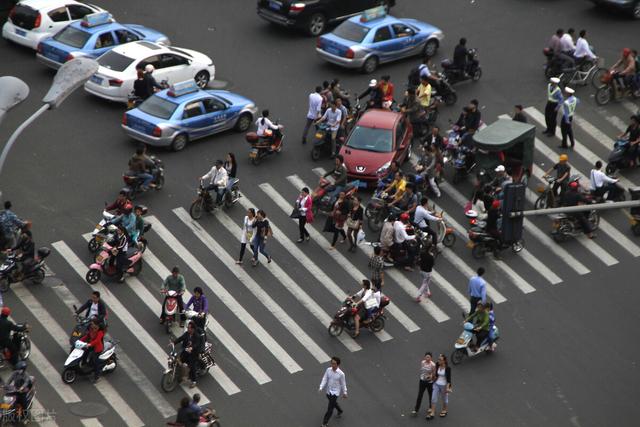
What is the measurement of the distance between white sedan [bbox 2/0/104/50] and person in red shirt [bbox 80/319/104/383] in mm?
15668

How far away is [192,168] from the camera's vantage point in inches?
1422

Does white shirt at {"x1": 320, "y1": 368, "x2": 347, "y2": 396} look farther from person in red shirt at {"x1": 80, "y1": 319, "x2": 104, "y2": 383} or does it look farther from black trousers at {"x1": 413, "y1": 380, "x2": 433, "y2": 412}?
person in red shirt at {"x1": 80, "y1": 319, "x2": 104, "y2": 383}

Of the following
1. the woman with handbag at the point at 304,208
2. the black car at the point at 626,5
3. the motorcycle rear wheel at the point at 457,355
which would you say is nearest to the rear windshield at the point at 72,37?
the woman with handbag at the point at 304,208

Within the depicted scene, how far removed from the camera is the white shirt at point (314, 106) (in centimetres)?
3716

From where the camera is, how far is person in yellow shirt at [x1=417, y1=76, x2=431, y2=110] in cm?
3800

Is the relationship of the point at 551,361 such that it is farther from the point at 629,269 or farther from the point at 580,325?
the point at 629,269

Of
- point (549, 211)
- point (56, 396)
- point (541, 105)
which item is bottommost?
point (56, 396)

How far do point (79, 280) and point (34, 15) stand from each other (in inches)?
507

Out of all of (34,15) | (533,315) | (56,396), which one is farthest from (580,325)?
(34,15)

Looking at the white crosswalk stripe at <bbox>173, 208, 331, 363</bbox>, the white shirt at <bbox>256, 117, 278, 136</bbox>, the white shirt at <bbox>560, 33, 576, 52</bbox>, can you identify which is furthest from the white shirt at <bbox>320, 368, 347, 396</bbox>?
the white shirt at <bbox>560, 33, 576, 52</bbox>

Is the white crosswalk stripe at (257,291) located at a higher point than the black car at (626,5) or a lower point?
lower

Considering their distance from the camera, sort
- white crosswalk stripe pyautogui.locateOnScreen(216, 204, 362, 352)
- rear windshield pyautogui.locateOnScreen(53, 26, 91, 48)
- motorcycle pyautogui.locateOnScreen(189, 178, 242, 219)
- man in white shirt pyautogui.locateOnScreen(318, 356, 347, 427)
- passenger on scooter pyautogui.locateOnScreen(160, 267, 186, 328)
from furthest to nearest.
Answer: rear windshield pyautogui.locateOnScreen(53, 26, 91, 48), motorcycle pyautogui.locateOnScreen(189, 178, 242, 219), white crosswalk stripe pyautogui.locateOnScreen(216, 204, 362, 352), passenger on scooter pyautogui.locateOnScreen(160, 267, 186, 328), man in white shirt pyautogui.locateOnScreen(318, 356, 347, 427)

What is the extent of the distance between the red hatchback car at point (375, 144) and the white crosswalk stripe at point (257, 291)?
4611 mm

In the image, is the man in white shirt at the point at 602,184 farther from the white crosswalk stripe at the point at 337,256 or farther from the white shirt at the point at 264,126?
the white shirt at the point at 264,126
